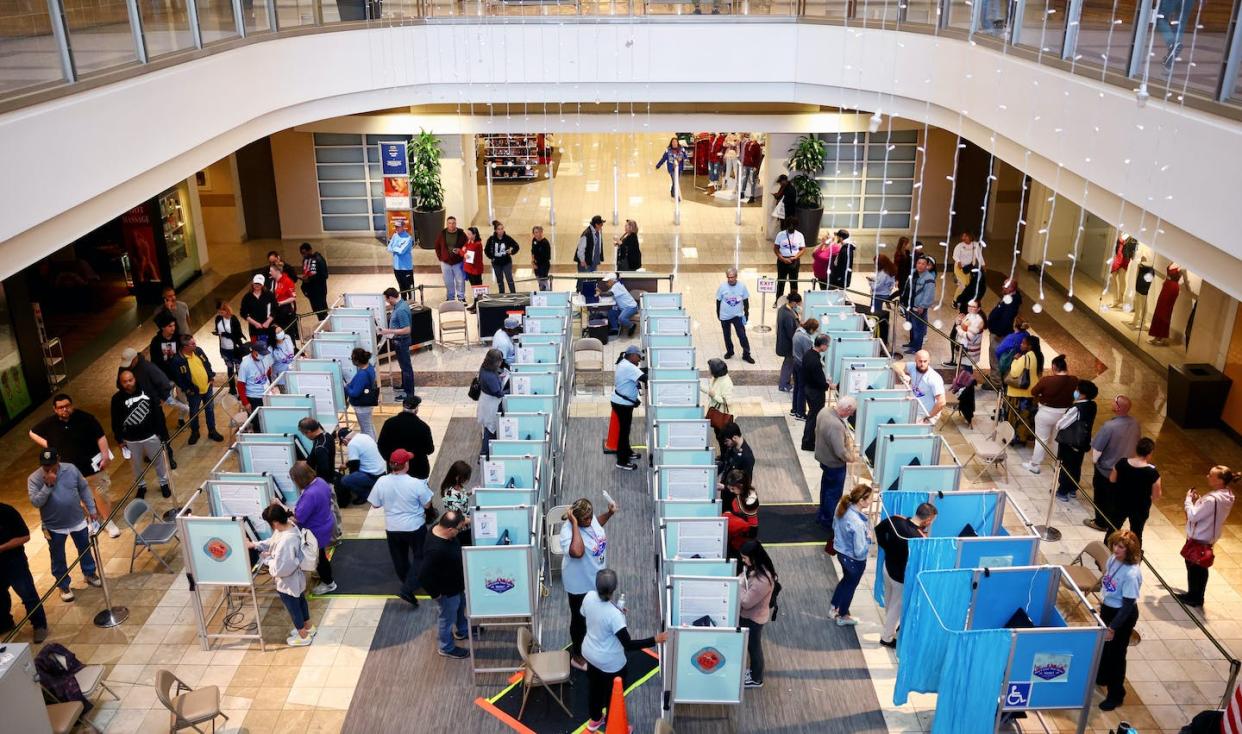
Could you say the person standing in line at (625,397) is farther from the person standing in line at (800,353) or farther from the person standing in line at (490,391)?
the person standing in line at (800,353)

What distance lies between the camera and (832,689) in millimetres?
7871

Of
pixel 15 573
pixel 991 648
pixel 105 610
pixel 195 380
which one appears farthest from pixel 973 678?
pixel 195 380

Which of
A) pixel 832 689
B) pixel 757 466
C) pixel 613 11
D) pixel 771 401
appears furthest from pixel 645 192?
pixel 832 689

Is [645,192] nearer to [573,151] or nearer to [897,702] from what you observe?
[573,151]

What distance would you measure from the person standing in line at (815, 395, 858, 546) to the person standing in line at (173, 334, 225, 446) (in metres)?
6.61

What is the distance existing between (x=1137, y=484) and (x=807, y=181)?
11.2m

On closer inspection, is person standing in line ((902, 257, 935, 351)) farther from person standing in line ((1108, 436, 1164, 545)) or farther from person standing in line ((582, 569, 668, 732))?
person standing in line ((582, 569, 668, 732))

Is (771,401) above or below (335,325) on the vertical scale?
below

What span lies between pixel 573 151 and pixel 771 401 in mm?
18433

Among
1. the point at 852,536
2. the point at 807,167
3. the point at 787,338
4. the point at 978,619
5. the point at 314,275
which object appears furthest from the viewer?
the point at 807,167

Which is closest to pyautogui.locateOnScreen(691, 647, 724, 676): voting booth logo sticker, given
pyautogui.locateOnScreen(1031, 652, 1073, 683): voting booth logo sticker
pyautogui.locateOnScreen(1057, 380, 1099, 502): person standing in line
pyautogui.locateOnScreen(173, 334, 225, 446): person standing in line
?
pyautogui.locateOnScreen(1031, 652, 1073, 683): voting booth logo sticker

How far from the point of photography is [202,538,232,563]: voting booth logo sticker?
318 inches

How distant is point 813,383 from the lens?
37.2ft

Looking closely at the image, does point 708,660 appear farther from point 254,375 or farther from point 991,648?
point 254,375
